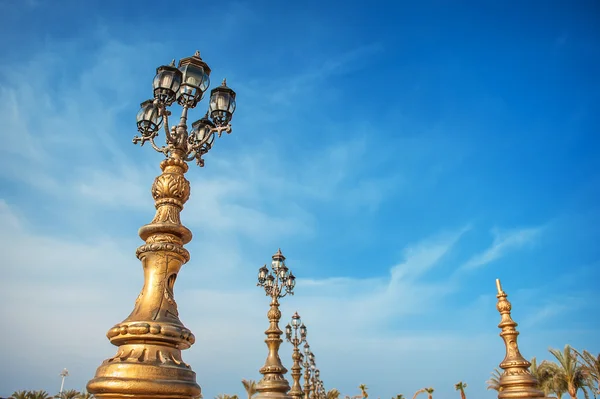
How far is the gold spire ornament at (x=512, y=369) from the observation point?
727 centimetres

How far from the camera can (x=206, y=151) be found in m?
6.32

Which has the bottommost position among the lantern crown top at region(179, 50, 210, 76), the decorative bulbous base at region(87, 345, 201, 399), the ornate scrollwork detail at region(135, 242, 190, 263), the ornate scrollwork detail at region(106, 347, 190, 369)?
the decorative bulbous base at region(87, 345, 201, 399)

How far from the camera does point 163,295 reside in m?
3.87

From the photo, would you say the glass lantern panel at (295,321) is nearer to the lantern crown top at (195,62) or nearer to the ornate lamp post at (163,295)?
the ornate lamp post at (163,295)

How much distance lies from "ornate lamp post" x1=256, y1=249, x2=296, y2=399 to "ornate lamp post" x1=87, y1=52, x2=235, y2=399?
6.58 meters

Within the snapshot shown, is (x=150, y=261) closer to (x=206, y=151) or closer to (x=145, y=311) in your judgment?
(x=145, y=311)

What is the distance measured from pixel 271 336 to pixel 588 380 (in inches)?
1310

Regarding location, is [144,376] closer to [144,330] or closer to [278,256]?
[144,330]

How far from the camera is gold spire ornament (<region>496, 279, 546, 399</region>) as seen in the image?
727 centimetres

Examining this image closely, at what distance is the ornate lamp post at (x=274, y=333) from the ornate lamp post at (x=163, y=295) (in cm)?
658

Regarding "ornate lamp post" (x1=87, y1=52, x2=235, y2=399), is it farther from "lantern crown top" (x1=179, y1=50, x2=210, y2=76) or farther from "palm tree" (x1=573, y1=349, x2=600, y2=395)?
"palm tree" (x1=573, y1=349, x2=600, y2=395)

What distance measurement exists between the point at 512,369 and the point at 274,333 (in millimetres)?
5711

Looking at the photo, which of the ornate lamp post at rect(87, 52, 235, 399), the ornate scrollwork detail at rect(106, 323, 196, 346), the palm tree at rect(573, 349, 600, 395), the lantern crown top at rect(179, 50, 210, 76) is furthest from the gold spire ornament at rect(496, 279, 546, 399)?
the palm tree at rect(573, 349, 600, 395)

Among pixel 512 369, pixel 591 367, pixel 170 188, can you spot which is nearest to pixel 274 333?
pixel 512 369
